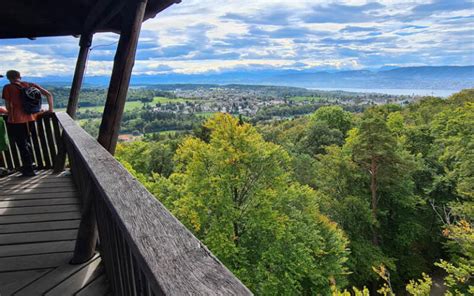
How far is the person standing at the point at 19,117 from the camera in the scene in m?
4.11

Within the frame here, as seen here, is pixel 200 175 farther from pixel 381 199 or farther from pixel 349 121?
pixel 349 121

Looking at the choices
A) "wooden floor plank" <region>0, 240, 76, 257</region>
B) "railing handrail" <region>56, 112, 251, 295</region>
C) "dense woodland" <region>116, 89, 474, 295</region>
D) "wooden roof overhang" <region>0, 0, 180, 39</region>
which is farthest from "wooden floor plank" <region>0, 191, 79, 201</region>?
"dense woodland" <region>116, 89, 474, 295</region>

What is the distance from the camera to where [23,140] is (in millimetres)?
4312

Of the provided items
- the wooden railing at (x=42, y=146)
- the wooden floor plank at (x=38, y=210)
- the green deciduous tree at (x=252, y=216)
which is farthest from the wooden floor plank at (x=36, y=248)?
the green deciduous tree at (x=252, y=216)

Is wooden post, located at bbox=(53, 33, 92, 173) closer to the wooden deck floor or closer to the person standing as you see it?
the person standing

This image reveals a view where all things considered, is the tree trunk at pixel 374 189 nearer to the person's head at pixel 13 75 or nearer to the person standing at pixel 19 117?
the person standing at pixel 19 117

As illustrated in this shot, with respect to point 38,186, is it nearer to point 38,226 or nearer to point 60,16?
point 38,226

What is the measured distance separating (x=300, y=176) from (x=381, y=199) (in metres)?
6.21

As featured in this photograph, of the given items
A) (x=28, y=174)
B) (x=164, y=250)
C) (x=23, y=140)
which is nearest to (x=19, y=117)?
(x=23, y=140)

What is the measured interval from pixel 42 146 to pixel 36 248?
2.84 m

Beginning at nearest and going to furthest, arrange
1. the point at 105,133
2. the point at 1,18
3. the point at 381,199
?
1. the point at 105,133
2. the point at 1,18
3. the point at 381,199

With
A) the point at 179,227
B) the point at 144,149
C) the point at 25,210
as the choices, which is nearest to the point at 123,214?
the point at 179,227

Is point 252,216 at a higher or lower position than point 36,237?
lower

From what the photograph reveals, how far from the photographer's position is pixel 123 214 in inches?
41.6
